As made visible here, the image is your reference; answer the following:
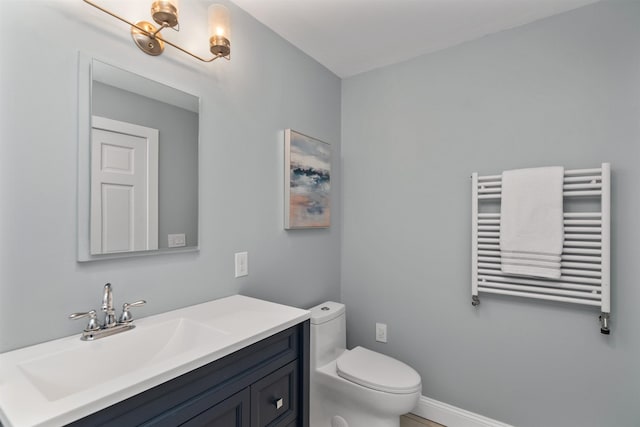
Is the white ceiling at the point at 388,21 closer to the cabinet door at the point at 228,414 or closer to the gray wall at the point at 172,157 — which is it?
the gray wall at the point at 172,157

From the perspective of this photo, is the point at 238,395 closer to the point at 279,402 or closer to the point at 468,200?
the point at 279,402

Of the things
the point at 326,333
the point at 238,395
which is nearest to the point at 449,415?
the point at 326,333

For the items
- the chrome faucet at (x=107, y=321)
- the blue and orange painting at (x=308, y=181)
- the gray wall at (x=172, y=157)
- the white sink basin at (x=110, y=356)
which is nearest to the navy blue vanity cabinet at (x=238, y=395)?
the white sink basin at (x=110, y=356)

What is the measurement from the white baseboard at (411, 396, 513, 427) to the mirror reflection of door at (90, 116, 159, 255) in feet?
6.36

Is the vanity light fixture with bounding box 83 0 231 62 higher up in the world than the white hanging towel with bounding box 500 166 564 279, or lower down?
higher up

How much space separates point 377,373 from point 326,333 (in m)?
0.37

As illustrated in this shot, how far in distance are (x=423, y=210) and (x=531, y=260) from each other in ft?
2.22

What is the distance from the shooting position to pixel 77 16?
41.0 inches

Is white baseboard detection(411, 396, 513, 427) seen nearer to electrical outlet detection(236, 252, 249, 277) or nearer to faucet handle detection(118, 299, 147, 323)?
electrical outlet detection(236, 252, 249, 277)

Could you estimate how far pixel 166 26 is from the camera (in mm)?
1152

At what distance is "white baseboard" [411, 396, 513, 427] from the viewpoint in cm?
184

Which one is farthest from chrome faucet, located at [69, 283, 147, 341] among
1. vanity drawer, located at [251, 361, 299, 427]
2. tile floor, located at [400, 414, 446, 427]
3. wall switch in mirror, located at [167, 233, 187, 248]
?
tile floor, located at [400, 414, 446, 427]

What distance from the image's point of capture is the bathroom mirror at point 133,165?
1064mm

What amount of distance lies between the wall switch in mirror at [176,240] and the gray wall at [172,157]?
13 millimetres
